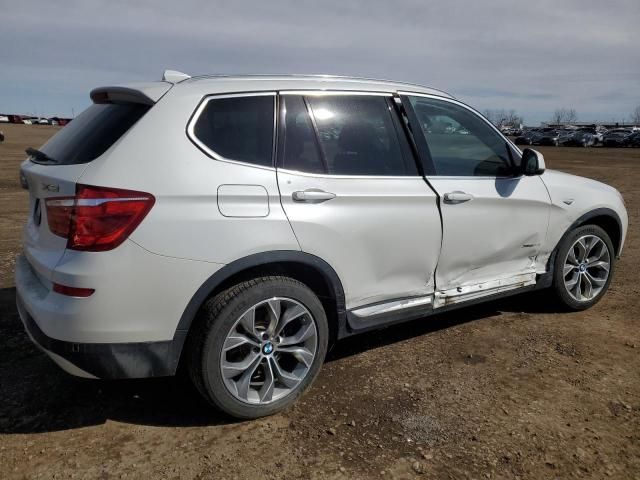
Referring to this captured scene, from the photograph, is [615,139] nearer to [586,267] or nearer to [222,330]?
[586,267]

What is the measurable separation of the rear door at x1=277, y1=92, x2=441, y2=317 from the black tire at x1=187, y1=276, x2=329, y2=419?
0.85 ft

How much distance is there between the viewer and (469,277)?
3848 mm

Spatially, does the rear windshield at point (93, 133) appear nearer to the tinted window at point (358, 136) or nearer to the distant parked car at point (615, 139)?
the tinted window at point (358, 136)

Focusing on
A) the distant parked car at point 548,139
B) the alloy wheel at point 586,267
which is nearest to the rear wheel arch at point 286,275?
the alloy wheel at point 586,267

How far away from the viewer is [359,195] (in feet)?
10.4

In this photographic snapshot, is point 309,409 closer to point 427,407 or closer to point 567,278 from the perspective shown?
point 427,407

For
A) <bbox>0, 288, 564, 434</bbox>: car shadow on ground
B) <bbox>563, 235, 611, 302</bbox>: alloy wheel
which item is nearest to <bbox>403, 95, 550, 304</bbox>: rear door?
<bbox>563, 235, 611, 302</bbox>: alloy wheel

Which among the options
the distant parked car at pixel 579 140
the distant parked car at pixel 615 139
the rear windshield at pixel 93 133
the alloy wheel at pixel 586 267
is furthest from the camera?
the distant parked car at pixel 579 140

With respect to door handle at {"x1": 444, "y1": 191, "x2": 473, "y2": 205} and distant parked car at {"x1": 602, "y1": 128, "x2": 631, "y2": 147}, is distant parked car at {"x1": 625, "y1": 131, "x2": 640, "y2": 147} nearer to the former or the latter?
distant parked car at {"x1": 602, "y1": 128, "x2": 631, "y2": 147}

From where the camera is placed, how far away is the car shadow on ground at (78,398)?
298 centimetres

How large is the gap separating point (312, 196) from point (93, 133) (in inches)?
47.0

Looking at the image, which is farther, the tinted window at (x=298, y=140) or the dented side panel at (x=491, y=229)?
the dented side panel at (x=491, y=229)

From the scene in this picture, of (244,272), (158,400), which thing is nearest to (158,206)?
(244,272)

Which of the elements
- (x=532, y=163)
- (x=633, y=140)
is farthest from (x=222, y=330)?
(x=633, y=140)
